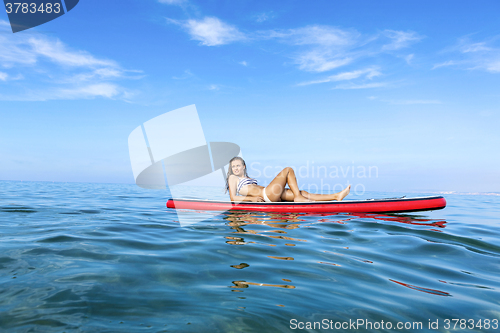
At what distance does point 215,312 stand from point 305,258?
1789mm

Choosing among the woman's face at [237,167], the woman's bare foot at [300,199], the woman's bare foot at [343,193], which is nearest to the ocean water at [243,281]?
the woman's bare foot at [343,193]

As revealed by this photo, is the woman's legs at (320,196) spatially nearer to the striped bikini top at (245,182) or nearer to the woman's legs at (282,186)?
the woman's legs at (282,186)

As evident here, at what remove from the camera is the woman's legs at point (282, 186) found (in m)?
7.45

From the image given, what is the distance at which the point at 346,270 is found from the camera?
3121mm

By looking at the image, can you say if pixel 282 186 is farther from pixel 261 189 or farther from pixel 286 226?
pixel 286 226

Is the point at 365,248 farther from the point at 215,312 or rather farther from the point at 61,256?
the point at 61,256

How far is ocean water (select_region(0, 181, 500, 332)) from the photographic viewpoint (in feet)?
6.48

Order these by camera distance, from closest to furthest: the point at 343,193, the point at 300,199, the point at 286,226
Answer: the point at 286,226 → the point at 343,193 → the point at 300,199

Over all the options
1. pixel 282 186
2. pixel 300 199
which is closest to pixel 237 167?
pixel 282 186

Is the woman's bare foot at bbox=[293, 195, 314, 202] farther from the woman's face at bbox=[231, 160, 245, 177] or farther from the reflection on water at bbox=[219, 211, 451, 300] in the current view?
the woman's face at bbox=[231, 160, 245, 177]

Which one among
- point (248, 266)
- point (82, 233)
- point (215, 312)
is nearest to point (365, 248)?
point (248, 266)

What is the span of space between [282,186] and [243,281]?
5.20 m

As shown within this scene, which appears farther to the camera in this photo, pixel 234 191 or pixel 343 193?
pixel 234 191

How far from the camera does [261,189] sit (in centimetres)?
802
